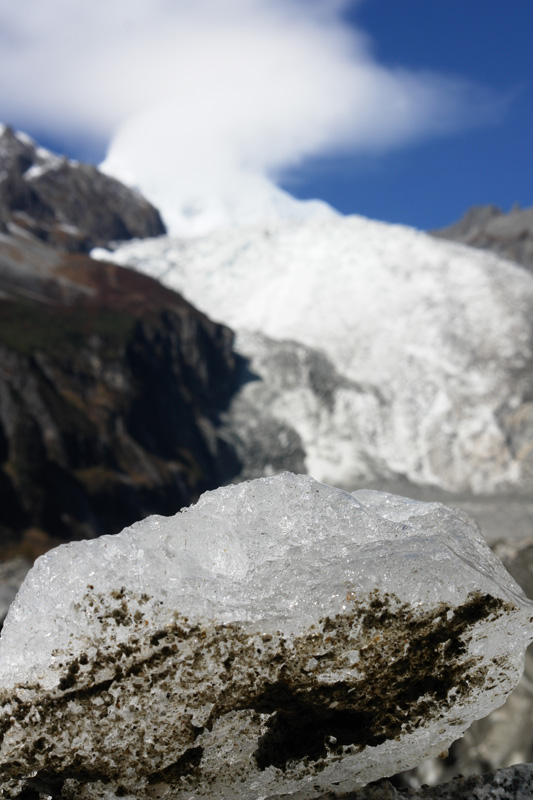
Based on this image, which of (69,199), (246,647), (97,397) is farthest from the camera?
(69,199)

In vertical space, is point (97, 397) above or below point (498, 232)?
below

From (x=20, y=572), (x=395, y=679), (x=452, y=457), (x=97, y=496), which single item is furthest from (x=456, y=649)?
(x=452, y=457)

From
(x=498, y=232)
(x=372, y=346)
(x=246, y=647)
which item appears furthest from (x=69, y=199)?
(x=246, y=647)

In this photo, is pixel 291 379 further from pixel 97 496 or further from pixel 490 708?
pixel 490 708

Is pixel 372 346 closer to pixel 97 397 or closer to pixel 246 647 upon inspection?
pixel 97 397

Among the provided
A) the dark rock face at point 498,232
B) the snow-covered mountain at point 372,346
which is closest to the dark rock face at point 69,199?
the snow-covered mountain at point 372,346

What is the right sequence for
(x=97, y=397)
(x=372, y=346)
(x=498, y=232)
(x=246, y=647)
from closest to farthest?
1. (x=246, y=647)
2. (x=97, y=397)
3. (x=372, y=346)
4. (x=498, y=232)

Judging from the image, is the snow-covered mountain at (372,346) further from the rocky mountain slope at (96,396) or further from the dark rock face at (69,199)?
the dark rock face at (69,199)
